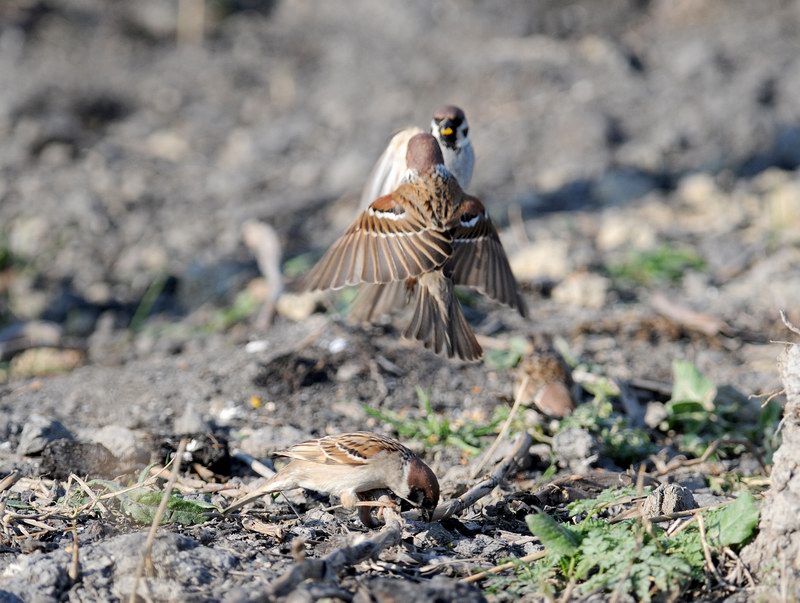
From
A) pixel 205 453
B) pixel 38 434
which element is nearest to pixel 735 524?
pixel 205 453

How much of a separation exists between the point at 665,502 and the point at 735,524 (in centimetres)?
37

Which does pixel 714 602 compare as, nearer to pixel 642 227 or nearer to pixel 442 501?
pixel 442 501

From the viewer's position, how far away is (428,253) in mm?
4934

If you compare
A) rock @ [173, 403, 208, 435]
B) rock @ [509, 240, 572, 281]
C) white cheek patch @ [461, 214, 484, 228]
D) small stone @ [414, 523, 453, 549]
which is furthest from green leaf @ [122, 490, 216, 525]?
rock @ [509, 240, 572, 281]

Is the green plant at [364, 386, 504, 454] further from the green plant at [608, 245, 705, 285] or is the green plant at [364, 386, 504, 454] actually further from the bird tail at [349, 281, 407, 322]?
the green plant at [608, 245, 705, 285]

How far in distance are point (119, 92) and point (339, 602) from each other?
936 centimetres

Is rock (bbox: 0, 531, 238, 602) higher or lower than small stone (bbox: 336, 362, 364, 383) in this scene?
higher

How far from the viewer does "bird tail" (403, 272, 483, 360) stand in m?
4.84

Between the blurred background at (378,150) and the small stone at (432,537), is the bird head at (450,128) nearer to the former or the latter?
the blurred background at (378,150)

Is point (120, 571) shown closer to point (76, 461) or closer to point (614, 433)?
point (76, 461)

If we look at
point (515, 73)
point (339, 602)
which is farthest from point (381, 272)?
point (515, 73)

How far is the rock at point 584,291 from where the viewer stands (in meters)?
7.13

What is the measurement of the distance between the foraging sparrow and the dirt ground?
117 millimetres

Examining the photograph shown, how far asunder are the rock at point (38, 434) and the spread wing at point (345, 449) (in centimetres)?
114
